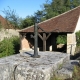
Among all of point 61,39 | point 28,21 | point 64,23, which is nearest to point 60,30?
point 64,23

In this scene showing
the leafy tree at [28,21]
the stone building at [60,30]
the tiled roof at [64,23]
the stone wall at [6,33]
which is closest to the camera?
the stone building at [60,30]

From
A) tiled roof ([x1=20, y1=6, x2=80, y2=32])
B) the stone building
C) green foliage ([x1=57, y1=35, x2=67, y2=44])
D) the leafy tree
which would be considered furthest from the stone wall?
green foliage ([x1=57, y1=35, x2=67, y2=44])

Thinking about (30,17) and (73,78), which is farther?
(30,17)

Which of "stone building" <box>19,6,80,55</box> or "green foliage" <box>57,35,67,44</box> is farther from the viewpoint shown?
"green foliage" <box>57,35,67,44</box>

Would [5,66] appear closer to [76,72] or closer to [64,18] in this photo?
[76,72]

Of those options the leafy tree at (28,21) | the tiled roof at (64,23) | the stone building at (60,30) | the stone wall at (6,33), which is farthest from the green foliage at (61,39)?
the leafy tree at (28,21)

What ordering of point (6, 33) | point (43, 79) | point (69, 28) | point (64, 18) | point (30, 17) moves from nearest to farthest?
point (43, 79) < point (69, 28) < point (64, 18) < point (6, 33) < point (30, 17)

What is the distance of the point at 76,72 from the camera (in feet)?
12.4

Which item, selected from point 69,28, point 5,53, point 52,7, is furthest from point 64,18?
point 52,7

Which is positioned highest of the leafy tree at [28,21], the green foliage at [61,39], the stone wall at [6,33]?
the leafy tree at [28,21]

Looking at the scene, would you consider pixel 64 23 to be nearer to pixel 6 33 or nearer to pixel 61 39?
pixel 61 39

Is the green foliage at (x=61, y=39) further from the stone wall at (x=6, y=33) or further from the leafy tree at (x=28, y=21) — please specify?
the leafy tree at (x=28, y=21)

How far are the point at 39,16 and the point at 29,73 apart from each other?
27689 mm

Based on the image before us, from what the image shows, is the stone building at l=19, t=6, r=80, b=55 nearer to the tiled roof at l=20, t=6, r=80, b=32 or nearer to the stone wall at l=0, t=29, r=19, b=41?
the tiled roof at l=20, t=6, r=80, b=32
